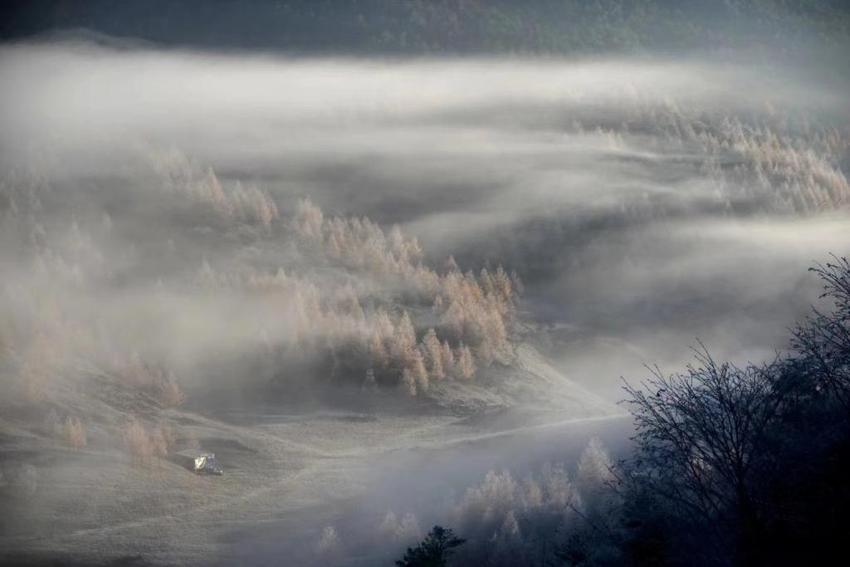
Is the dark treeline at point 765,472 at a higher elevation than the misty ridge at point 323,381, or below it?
below

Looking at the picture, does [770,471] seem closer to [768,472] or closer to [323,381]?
[768,472]

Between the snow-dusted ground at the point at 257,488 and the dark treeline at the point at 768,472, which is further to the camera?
the snow-dusted ground at the point at 257,488

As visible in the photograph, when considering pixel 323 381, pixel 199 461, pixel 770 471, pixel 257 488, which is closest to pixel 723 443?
pixel 770 471

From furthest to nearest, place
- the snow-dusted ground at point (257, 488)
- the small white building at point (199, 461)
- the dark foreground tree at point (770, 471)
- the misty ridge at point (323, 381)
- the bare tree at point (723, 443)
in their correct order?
the small white building at point (199, 461)
the snow-dusted ground at point (257, 488)
the misty ridge at point (323, 381)
the bare tree at point (723, 443)
the dark foreground tree at point (770, 471)

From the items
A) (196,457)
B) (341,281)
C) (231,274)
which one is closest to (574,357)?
(341,281)

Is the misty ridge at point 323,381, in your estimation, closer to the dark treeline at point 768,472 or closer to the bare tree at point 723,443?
the dark treeline at point 768,472

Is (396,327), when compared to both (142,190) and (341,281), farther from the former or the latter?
(142,190)

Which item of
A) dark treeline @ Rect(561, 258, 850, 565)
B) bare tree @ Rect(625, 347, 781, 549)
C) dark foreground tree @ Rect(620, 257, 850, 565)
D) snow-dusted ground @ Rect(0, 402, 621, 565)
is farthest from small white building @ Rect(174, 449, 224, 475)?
bare tree @ Rect(625, 347, 781, 549)

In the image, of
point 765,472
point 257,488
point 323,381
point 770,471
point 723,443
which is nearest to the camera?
point 770,471

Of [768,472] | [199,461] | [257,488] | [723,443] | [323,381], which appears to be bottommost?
[768,472]

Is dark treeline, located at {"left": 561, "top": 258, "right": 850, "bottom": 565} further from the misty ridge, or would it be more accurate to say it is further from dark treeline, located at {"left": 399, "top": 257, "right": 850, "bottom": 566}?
the misty ridge

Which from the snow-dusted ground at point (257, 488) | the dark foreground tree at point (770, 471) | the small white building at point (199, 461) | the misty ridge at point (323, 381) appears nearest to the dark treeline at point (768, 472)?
the dark foreground tree at point (770, 471)
